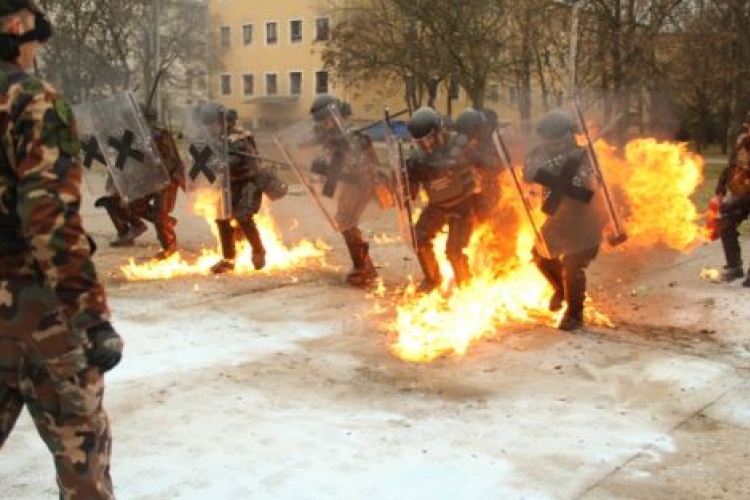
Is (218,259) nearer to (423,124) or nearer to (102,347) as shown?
(423,124)

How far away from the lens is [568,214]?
22.0 feet

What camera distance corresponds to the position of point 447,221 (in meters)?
7.79

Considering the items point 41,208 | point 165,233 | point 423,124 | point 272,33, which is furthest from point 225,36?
point 41,208

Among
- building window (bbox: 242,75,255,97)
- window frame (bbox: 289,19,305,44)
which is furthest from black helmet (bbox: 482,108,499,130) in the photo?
building window (bbox: 242,75,255,97)

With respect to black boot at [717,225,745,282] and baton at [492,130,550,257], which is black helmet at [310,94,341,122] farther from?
black boot at [717,225,745,282]

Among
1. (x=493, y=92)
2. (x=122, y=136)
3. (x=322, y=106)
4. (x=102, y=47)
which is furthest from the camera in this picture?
(x=102, y=47)

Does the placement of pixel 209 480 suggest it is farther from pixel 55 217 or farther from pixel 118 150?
pixel 118 150

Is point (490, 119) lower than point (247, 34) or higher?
lower

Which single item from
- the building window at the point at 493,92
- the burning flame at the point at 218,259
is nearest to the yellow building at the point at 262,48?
the building window at the point at 493,92

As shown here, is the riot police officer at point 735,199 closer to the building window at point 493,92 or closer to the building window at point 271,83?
the building window at point 493,92

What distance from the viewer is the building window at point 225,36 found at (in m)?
53.5

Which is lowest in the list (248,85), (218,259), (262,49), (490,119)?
(218,259)

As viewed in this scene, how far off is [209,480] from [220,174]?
17.8 ft

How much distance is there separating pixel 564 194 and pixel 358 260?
2.65 meters
